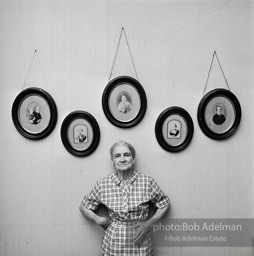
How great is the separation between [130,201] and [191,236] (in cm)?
84

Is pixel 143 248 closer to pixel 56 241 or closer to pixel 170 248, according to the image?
pixel 170 248

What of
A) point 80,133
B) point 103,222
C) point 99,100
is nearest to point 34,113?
point 80,133

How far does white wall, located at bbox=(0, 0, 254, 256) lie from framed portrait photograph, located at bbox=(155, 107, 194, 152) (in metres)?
0.08

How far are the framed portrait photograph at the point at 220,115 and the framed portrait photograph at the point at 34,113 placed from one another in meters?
1.51

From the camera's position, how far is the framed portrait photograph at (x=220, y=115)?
126 inches

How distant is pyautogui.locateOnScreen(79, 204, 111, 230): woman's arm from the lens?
294 centimetres

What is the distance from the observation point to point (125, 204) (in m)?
2.84

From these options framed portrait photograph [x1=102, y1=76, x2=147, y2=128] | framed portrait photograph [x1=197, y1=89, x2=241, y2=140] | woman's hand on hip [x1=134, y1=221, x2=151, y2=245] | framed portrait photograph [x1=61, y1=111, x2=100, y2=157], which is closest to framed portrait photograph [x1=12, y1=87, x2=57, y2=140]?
framed portrait photograph [x1=61, y1=111, x2=100, y2=157]

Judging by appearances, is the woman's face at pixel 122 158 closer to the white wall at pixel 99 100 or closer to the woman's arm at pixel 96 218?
the white wall at pixel 99 100

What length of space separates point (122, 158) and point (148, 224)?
650mm

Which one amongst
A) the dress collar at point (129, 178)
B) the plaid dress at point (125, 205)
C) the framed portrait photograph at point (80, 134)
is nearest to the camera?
the plaid dress at point (125, 205)

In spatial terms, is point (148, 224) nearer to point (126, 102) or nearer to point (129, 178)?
point (129, 178)

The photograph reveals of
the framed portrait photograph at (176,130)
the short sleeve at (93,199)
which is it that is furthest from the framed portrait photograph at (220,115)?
the short sleeve at (93,199)

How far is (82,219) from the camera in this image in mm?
3152
